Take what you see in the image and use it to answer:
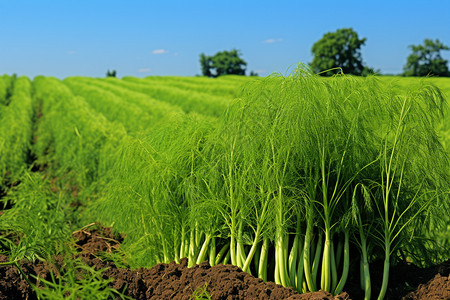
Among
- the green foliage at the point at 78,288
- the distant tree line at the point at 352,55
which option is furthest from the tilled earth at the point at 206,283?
the distant tree line at the point at 352,55

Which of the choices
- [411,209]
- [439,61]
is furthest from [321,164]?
[439,61]

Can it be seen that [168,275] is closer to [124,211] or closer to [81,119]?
[124,211]

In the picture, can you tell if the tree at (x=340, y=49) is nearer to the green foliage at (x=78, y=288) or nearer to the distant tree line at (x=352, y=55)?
the distant tree line at (x=352, y=55)

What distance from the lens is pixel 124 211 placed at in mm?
3656

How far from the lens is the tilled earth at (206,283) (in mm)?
2529

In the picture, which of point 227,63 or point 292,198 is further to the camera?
point 227,63

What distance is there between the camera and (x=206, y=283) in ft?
8.40

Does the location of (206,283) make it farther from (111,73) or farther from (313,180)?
(111,73)

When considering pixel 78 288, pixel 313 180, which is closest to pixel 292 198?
pixel 313 180

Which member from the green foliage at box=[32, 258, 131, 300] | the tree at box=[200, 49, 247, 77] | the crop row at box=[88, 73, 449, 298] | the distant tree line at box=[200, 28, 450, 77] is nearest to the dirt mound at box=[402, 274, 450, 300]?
the crop row at box=[88, 73, 449, 298]

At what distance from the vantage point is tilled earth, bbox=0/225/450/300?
2.53 meters

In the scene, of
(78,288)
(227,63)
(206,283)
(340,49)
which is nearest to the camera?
(78,288)

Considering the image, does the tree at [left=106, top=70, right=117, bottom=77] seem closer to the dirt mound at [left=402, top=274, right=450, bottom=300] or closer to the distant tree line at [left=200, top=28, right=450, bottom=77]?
the distant tree line at [left=200, top=28, right=450, bottom=77]

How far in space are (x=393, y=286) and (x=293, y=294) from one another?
0.82 metres
